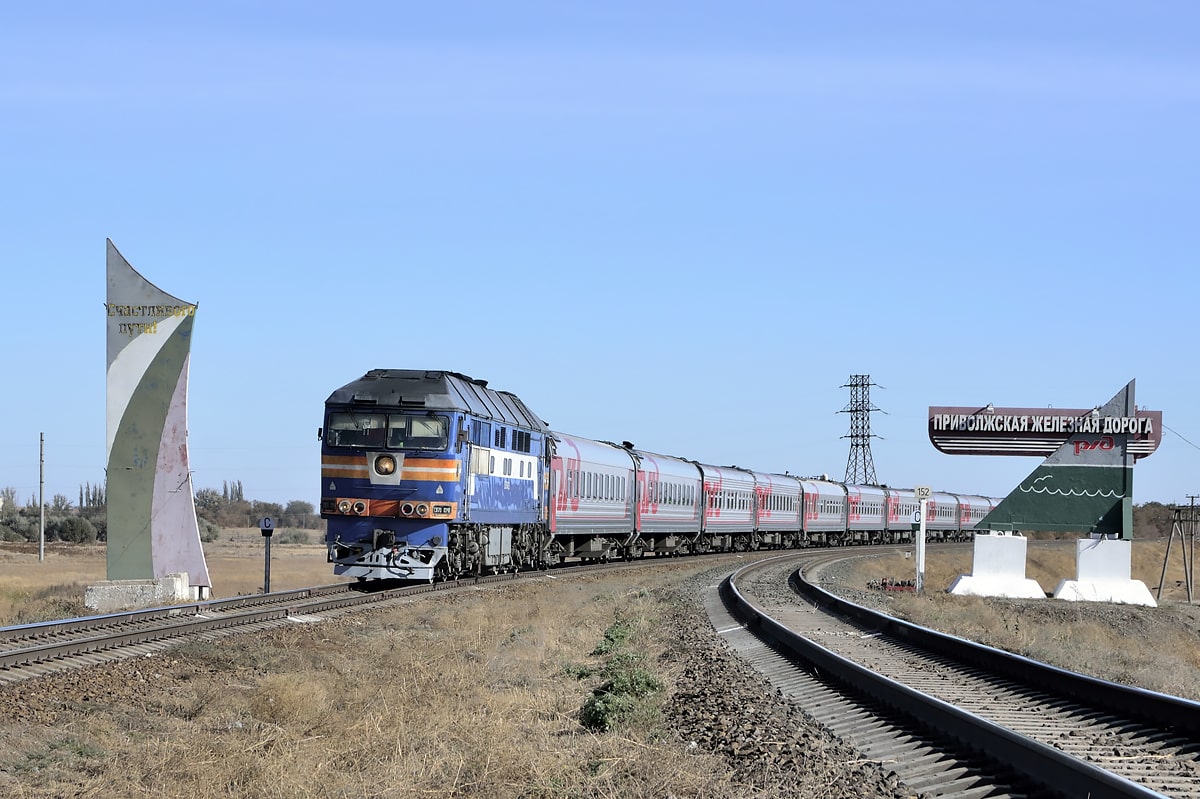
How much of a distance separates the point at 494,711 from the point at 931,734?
3849 millimetres

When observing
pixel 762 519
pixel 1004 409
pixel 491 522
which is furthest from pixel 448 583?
pixel 762 519

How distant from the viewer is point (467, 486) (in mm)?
24812

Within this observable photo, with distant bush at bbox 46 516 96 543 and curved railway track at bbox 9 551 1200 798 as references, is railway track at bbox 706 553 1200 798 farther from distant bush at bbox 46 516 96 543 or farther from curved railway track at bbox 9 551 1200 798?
distant bush at bbox 46 516 96 543

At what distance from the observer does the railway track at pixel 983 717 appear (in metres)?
7.16

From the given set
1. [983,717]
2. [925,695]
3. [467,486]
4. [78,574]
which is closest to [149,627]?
[467,486]

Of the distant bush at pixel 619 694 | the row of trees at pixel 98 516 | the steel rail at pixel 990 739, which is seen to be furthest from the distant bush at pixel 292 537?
the steel rail at pixel 990 739

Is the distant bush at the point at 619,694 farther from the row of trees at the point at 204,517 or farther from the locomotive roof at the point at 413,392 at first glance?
the row of trees at the point at 204,517

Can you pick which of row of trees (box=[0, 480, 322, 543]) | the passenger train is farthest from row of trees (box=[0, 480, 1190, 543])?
the passenger train

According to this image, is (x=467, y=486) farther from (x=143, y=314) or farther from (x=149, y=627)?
(x=149, y=627)

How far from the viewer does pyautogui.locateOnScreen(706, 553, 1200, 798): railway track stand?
716 cm

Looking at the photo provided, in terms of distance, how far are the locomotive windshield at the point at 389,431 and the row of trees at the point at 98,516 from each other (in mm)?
22800

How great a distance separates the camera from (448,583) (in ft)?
86.8

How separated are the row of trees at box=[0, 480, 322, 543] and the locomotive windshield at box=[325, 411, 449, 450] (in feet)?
74.8

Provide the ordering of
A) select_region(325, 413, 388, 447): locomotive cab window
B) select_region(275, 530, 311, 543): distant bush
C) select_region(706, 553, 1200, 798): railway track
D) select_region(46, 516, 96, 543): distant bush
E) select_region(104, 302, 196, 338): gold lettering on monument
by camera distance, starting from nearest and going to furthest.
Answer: select_region(706, 553, 1200, 798): railway track, select_region(104, 302, 196, 338): gold lettering on monument, select_region(325, 413, 388, 447): locomotive cab window, select_region(46, 516, 96, 543): distant bush, select_region(275, 530, 311, 543): distant bush
